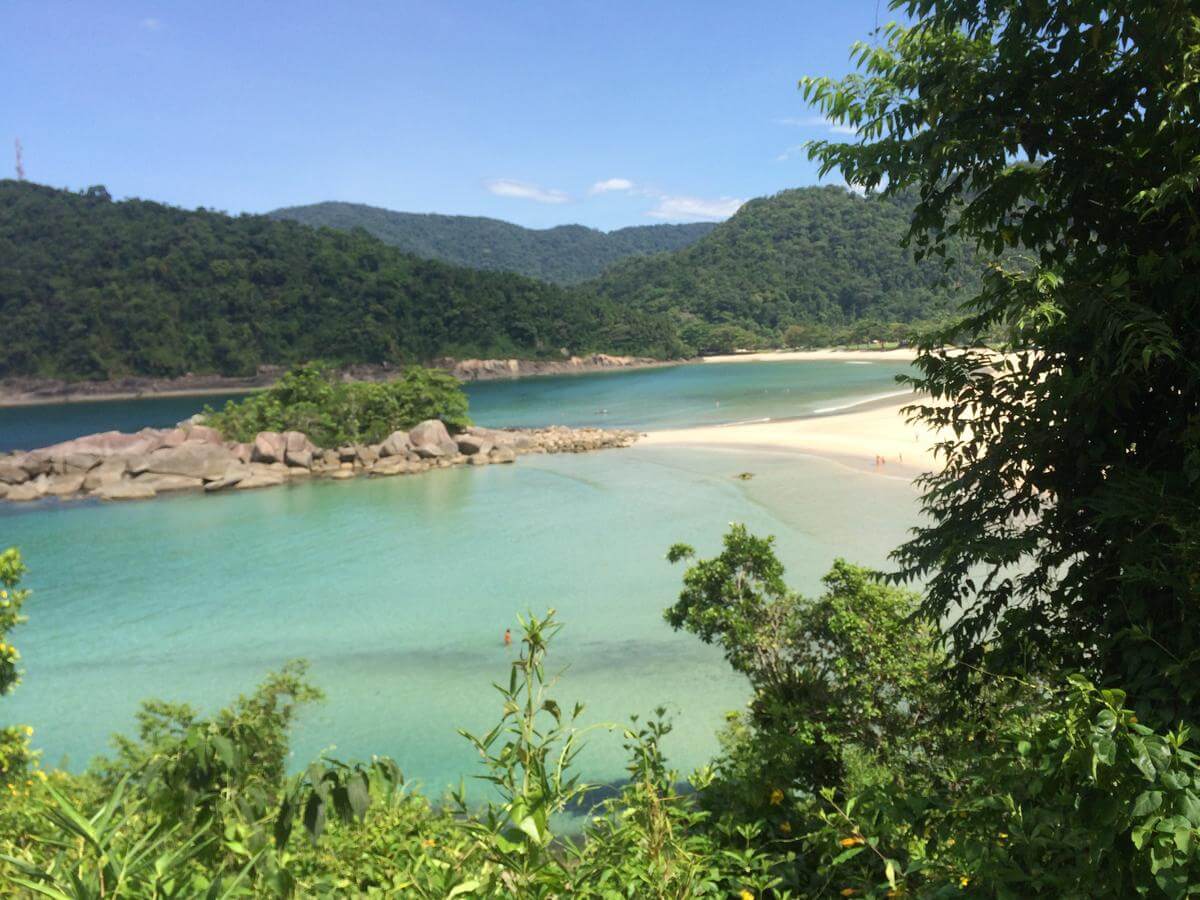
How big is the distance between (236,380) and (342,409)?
45.4m

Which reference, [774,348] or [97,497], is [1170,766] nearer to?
[97,497]

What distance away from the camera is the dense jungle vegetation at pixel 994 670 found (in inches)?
58.1

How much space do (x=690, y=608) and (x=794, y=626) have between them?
3.35 feet

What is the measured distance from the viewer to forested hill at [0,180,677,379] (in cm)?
6812

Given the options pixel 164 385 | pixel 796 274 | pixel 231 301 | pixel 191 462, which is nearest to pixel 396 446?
pixel 191 462

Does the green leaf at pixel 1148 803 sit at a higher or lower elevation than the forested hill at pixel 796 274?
lower


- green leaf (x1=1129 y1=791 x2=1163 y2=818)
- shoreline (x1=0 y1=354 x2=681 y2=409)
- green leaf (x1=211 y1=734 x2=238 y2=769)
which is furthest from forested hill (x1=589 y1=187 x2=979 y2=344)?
green leaf (x1=211 y1=734 x2=238 y2=769)

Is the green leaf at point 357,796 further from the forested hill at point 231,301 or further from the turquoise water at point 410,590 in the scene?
the forested hill at point 231,301

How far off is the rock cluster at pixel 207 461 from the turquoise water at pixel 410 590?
1.72 meters

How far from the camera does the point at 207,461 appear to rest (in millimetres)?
28062

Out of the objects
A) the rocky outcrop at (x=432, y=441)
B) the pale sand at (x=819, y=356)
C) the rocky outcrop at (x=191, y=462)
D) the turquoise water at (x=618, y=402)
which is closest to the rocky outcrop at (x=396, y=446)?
the rocky outcrop at (x=432, y=441)

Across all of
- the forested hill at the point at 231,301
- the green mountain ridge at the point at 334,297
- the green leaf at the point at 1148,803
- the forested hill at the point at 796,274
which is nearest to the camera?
the green leaf at the point at 1148,803

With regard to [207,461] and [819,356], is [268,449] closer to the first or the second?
[207,461]

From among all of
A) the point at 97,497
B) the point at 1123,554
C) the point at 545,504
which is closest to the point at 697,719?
the point at 1123,554
